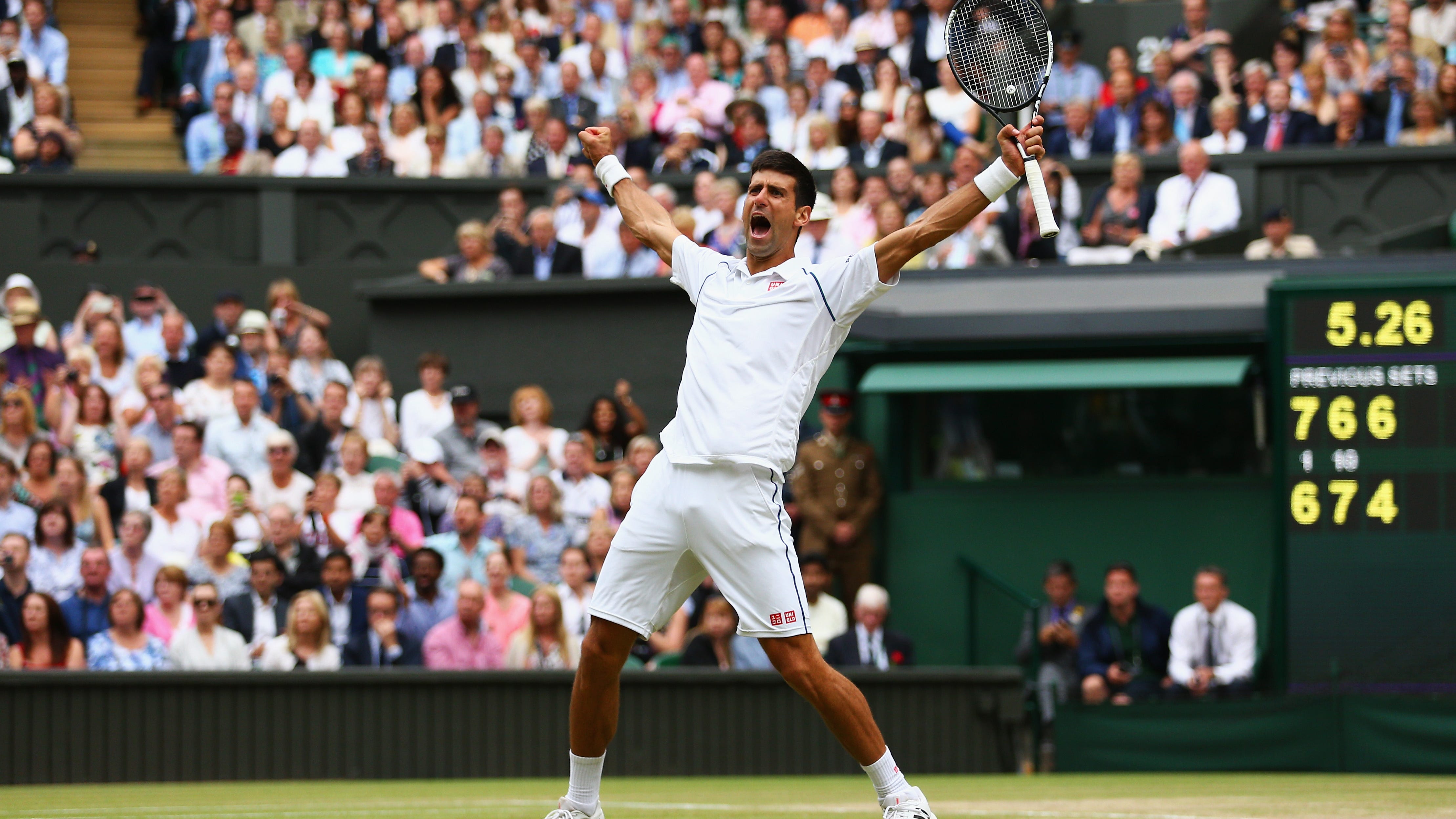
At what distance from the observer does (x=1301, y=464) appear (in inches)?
468

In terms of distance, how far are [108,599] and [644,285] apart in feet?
18.3

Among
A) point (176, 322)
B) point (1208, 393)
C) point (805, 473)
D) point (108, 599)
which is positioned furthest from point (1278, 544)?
point (176, 322)

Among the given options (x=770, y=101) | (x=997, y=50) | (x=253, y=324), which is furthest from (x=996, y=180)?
(x=770, y=101)

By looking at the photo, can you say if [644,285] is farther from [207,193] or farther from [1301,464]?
[1301,464]

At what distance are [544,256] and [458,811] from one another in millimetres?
9056

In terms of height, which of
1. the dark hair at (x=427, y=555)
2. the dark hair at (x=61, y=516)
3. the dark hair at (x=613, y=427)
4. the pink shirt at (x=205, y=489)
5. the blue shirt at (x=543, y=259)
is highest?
the blue shirt at (x=543, y=259)

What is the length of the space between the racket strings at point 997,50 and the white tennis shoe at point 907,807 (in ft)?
8.64

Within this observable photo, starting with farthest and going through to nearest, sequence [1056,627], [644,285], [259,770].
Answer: [644,285] → [1056,627] → [259,770]

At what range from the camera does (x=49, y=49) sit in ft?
62.3

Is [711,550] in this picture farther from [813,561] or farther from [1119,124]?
[1119,124]

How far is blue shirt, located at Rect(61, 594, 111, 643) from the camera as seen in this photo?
12.0 m

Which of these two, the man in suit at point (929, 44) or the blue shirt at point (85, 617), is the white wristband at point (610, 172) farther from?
the man in suit at point (929, 44)

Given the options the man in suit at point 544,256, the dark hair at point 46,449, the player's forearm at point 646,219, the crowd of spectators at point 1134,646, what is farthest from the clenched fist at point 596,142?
the man in suit at point 544,256

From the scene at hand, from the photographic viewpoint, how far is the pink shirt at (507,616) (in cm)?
1223
